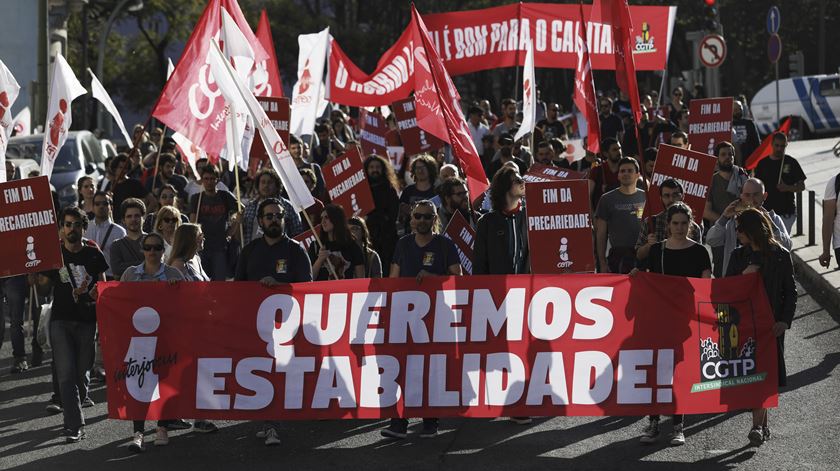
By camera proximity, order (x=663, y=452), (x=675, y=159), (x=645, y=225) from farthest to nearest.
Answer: (x=675, y=159), (x=645, y=225), (x=663, y=452)

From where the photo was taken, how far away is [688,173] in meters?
12.4

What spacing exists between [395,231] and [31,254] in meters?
4.41

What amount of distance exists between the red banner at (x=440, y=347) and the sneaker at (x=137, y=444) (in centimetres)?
17

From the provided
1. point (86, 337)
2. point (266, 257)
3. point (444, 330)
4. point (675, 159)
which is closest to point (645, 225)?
point (675, 159)

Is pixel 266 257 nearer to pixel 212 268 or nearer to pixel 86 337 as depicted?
pixel 86 337

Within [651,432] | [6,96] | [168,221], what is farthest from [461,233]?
[6,96]

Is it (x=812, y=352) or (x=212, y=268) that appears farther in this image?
(x=212, y=268)

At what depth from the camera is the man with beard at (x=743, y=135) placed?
61.1ft

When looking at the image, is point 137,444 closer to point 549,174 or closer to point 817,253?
point 549,174

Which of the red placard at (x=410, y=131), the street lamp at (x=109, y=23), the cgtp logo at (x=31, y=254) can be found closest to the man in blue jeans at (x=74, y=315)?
the cgtp logo at (x=31, y=254)

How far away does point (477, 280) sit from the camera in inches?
385

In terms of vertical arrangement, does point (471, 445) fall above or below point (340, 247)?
below

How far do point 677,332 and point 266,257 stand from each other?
9.15 feet

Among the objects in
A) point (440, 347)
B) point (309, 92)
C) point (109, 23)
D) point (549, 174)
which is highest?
point (109, 23)
